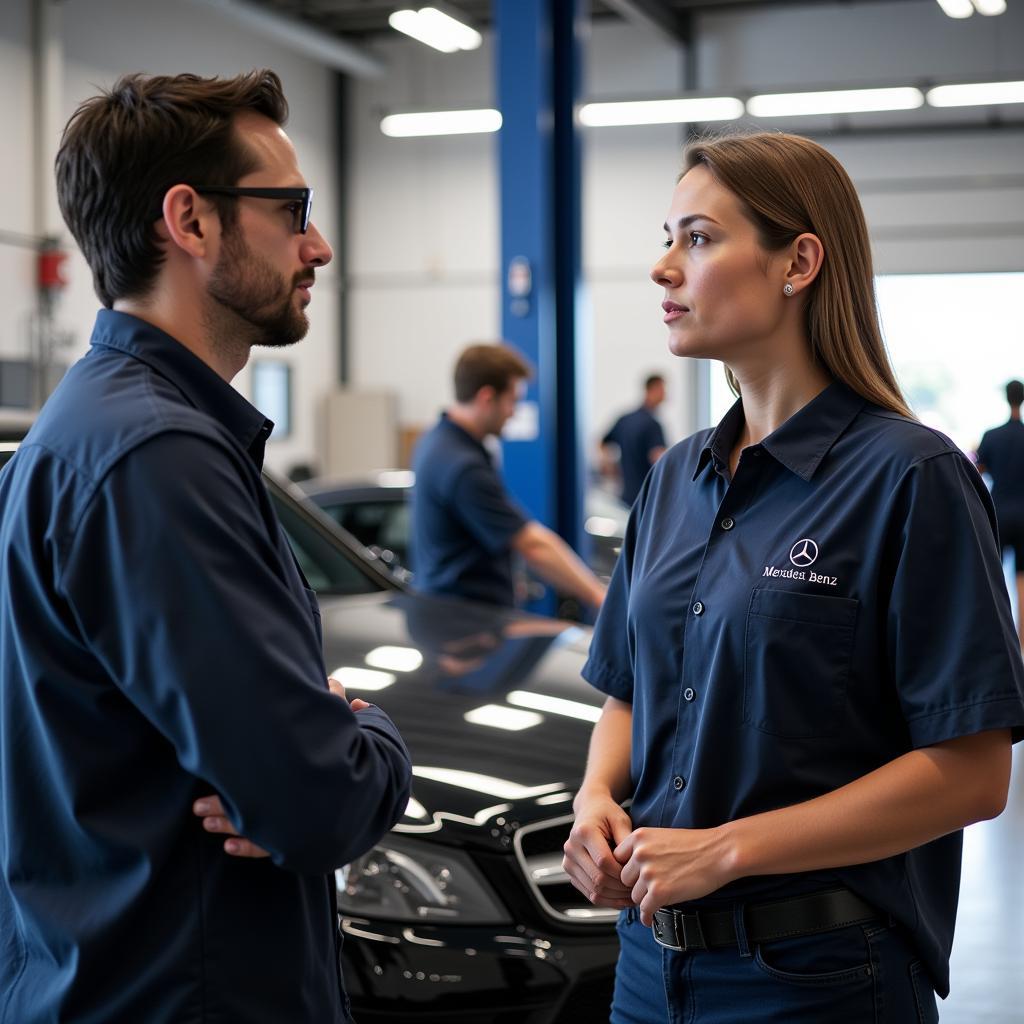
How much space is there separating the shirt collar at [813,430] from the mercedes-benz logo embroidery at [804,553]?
0.09 metres

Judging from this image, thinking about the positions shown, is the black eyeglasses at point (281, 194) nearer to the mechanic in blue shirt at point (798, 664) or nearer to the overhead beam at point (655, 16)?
the mechanic in blue shirt at point (798, 664)

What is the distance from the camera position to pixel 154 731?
1239 mm

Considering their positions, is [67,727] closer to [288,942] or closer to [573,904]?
[288,942]

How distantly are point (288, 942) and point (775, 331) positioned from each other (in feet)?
2.99

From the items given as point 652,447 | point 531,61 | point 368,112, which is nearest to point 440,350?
point 368,112

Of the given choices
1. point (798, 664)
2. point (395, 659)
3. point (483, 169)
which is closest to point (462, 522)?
point (395, 659)

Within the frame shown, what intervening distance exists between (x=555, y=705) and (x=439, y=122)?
11127mm

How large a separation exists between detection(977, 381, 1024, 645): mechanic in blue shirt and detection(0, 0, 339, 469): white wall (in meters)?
5.27

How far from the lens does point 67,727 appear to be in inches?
48.4

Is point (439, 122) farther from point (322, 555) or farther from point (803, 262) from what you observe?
point (803, 262)

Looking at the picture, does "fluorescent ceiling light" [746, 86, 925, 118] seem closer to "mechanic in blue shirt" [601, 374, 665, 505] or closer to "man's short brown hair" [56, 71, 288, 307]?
"mechanic in blue shirt" [601, 374, 665, 505]

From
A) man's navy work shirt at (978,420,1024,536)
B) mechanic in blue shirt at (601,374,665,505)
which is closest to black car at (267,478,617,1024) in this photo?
man's navy work shirt at (978,420,1024,536)

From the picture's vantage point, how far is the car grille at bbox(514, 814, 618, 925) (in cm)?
237

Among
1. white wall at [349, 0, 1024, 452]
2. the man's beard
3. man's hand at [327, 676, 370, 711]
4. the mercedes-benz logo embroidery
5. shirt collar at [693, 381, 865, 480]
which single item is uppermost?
white wall at [349, 0, 1024, 452]
